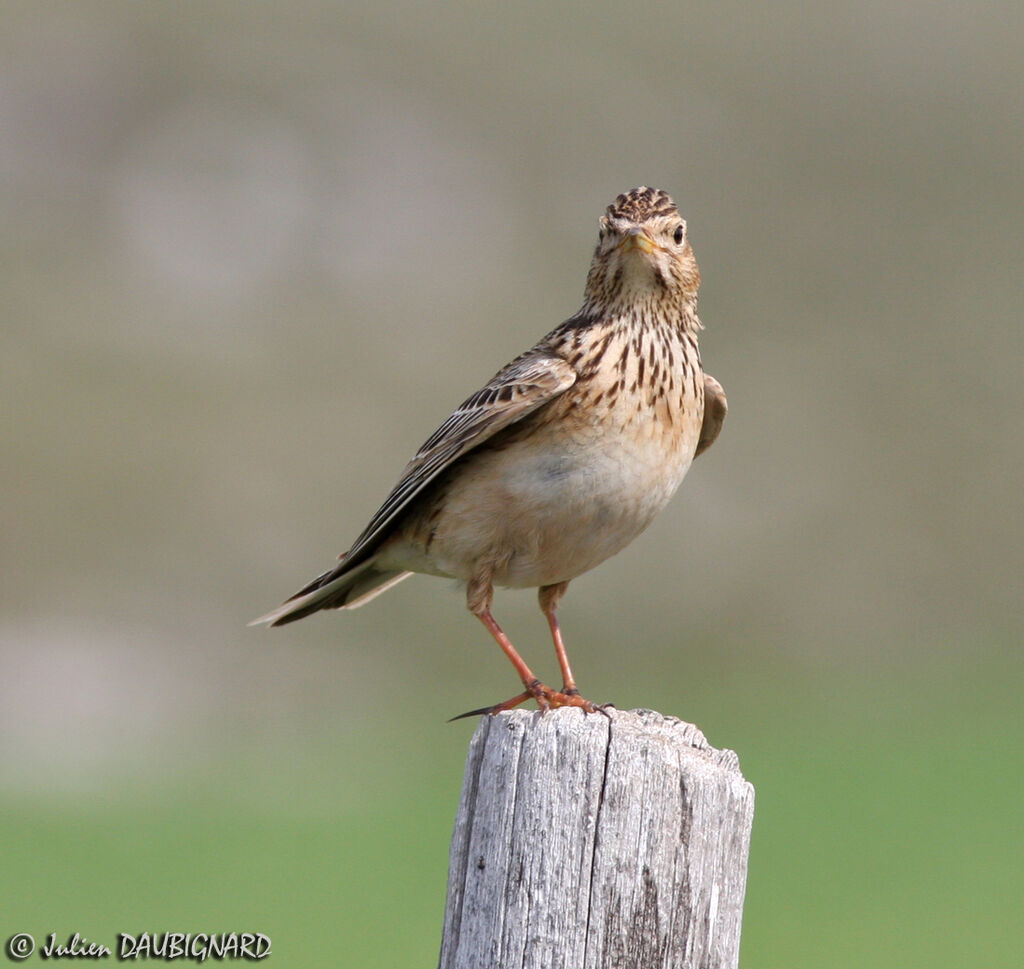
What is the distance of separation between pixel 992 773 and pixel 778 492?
1179 cm

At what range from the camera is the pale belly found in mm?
6664

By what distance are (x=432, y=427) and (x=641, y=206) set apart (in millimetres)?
22434

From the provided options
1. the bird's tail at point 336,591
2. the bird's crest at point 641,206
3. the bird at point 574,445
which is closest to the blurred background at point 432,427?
the bird's tail at point 336,591

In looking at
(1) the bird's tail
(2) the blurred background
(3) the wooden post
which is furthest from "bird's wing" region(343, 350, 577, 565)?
(2) the blurred background

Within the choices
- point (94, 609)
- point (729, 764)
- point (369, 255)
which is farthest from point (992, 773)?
point (369, 255)

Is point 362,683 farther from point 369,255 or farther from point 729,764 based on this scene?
point 729,764

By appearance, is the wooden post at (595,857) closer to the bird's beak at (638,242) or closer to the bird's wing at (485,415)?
the bird's wing at (485,415)

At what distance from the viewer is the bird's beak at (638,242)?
6938 millimetres

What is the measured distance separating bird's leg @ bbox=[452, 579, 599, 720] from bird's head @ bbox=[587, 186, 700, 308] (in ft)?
4.23
